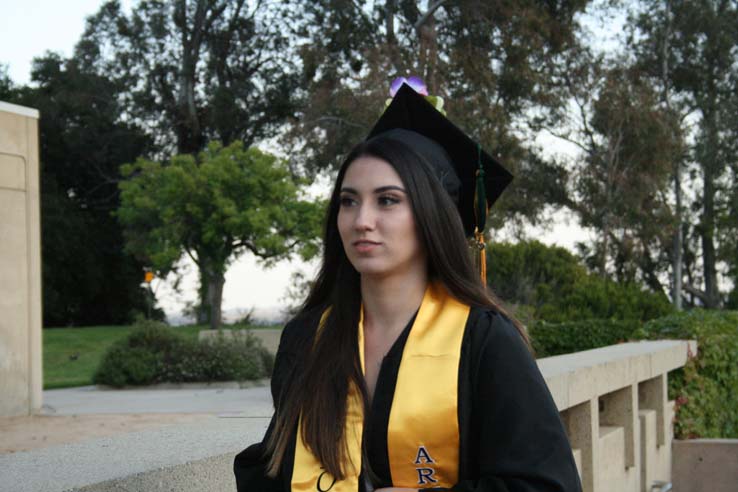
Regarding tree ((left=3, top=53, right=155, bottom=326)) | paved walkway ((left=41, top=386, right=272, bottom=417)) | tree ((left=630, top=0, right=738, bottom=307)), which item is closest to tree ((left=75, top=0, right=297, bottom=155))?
tree ((left=3, top=53, right=155, bottom=326))

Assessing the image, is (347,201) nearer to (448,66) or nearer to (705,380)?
(705,380)

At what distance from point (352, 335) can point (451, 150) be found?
1.90ft

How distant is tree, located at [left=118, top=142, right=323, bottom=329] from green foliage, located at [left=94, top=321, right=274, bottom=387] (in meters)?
10.1

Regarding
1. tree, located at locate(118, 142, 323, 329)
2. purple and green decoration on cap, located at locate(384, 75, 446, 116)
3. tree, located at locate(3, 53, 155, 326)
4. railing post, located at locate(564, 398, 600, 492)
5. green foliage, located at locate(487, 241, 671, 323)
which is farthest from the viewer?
tree, located at locate(3, 53, 155, 326)

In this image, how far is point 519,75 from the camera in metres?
31.1

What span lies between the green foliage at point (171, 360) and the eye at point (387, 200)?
15.3 m

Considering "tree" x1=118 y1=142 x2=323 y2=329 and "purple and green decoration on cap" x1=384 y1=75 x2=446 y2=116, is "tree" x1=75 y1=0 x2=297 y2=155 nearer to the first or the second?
"tree" x1=118 y1=142 x2=323 y2=329

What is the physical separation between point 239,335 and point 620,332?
958 cm

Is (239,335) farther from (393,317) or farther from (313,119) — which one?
(393,317)

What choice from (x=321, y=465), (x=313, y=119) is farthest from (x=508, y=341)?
(x=313, y=119)

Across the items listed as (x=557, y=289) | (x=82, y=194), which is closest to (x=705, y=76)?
(x=557, y=289)

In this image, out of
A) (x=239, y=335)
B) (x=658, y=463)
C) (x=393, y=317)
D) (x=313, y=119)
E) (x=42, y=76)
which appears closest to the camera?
(x=393, y=317)

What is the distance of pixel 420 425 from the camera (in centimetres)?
211

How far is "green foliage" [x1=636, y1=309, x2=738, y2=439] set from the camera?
7457 millimetres
